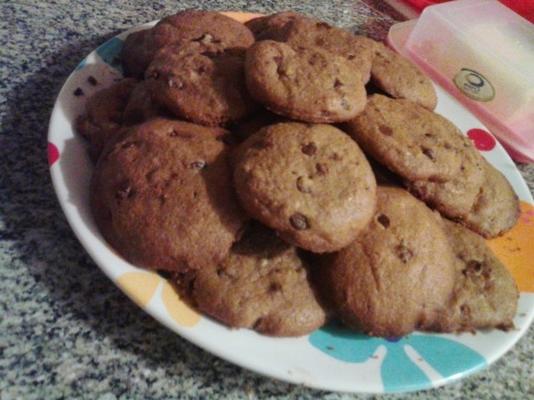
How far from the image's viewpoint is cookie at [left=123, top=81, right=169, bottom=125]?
2.81ft

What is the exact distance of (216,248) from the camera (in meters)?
0.72

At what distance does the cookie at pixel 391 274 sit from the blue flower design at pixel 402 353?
0.02 meters

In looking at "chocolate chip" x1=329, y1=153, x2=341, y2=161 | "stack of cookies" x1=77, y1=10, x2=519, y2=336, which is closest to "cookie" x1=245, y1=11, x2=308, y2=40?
"stack of cookies" x1=77, y1=10, x2=519, y2=336

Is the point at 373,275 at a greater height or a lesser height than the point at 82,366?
greater

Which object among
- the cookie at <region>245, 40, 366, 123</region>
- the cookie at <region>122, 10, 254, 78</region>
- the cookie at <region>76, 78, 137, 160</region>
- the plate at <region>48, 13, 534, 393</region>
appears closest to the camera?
the plate at <region>48, 13, 534, 393</region>

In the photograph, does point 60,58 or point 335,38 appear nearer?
point 335,38

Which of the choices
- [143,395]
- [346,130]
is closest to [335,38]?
[346,130]

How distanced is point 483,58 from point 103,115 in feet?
3.55

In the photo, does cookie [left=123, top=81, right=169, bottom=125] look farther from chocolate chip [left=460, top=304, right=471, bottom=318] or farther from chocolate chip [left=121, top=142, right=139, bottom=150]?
chocolate chip [left=460, top=304, right=471, bottom=318]

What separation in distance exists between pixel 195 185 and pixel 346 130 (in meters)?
0.27

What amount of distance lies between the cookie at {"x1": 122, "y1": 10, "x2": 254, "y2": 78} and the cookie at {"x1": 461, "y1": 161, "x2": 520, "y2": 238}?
531 mm

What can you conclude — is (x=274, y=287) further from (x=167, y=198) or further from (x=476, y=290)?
(x=476, y=290)

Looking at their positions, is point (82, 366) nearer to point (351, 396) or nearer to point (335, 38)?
point (351, 396)

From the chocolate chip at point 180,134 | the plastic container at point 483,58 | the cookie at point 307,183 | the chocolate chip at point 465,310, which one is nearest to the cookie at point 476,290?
the chocolate chip at point 465,310
